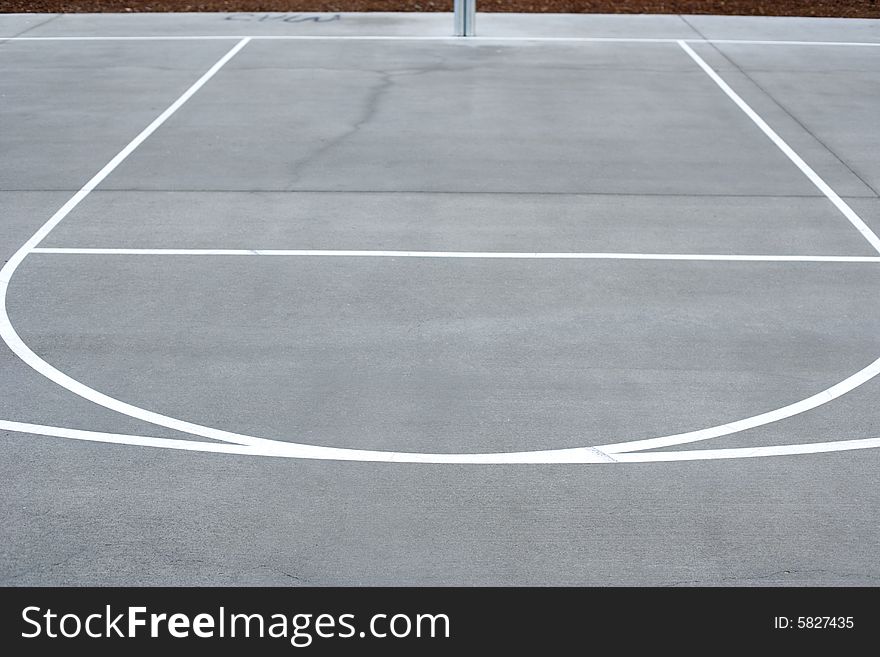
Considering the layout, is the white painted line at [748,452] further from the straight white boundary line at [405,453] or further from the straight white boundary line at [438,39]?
the straight white boundary line at [438,39]

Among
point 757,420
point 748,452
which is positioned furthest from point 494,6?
point 748,452

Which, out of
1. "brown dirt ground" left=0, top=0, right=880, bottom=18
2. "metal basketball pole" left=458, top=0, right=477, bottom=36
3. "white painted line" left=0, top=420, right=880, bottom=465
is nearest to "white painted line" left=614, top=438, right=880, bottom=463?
"white painted line" left=0, top=420, right=880, bottom=465

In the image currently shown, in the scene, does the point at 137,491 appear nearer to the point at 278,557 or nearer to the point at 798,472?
the point at 278,557

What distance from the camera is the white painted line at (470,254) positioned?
10.9 m

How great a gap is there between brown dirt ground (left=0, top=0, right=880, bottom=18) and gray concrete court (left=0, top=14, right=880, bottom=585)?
716 cm

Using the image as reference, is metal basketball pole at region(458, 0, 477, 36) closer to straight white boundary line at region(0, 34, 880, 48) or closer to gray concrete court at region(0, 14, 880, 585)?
straight white boundary line at region(0, 34, 880, 48)

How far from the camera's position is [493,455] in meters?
7.43

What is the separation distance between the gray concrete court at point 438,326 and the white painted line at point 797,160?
12cm

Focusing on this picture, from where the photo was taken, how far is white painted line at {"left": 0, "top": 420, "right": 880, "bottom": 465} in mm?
7387

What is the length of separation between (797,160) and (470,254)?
538 cm

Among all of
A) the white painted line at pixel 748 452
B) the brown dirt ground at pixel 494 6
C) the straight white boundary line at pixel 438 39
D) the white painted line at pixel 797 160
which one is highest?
the brown dirt ground at pixel 494 6

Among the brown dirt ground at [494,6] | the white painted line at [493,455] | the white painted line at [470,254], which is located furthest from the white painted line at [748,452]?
the brown dirt ground at [494,6]

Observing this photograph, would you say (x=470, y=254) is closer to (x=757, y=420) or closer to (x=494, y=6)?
(x=757, y=420)

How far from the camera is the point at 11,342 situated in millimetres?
9094
